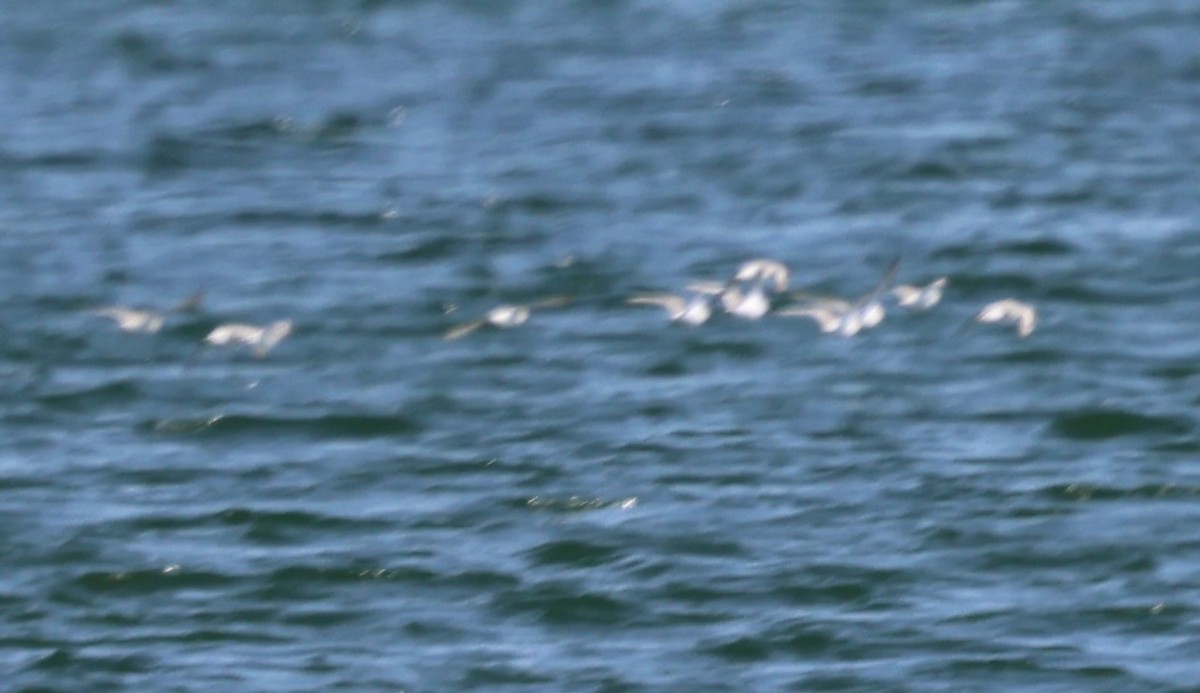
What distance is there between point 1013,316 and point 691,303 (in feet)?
7.81

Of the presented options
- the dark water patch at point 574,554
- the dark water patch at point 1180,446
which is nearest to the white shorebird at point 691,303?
the dark water patch at point 1180,446

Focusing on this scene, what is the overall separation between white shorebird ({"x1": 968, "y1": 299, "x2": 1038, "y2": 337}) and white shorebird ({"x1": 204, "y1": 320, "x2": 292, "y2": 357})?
521 cm

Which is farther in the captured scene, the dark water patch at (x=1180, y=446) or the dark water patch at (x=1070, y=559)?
the dark water patch at (x=1180, y=446)

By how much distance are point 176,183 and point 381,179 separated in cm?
193

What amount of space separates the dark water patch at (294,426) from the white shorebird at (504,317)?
210cm

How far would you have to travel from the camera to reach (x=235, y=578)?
1850 centimetres

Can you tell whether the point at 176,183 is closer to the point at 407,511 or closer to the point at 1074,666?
the point at 407,511

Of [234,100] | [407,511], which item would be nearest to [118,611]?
[407,511]

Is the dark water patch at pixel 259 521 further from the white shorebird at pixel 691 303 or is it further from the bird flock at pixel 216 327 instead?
the white shorebird at pixel 691 303

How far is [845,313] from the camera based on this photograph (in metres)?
23.7

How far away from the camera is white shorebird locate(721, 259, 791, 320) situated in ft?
77.8

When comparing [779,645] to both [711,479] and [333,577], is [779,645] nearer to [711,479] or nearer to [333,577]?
[333,577]

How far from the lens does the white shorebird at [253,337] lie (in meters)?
23.5

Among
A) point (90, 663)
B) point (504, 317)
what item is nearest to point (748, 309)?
point (504, 317)
